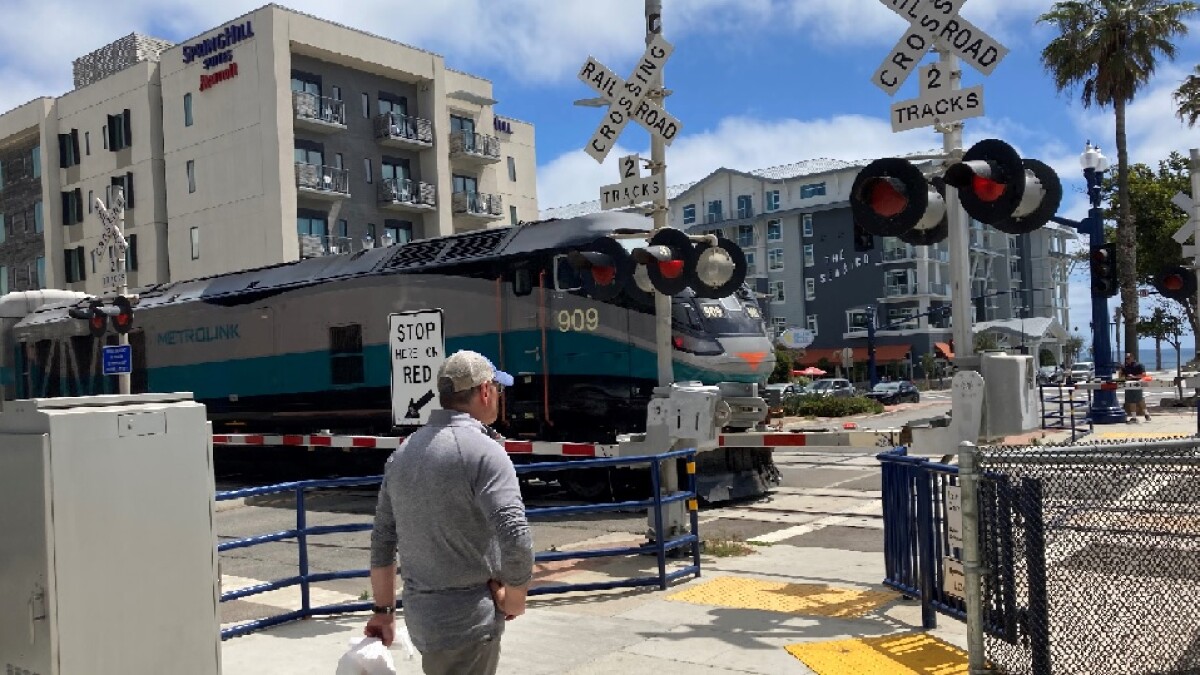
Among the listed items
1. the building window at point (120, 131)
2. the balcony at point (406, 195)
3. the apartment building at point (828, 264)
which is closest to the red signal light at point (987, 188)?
the balcony at point (406, 195)

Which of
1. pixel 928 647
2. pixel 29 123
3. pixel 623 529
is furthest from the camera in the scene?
pixel 29 123

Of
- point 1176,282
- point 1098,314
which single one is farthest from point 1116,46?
point 1176,282

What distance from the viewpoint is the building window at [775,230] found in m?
80.1

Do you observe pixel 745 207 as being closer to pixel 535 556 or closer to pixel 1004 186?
pixel 535 556

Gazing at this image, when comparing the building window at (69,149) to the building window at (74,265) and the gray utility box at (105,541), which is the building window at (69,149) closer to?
the building window at (74,265)

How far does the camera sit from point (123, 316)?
18328 millimetres

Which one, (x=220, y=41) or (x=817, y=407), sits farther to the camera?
(x=220, y=41)

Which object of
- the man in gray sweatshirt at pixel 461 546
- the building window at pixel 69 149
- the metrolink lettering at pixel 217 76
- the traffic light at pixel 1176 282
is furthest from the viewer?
the building window at pixel 69 149

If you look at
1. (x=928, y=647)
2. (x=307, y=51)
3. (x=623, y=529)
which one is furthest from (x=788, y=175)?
(x=928, y=647)

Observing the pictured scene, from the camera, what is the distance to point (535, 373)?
1440 centimetres

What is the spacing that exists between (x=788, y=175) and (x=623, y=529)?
7151cm

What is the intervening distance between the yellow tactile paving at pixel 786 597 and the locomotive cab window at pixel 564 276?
19.8ft

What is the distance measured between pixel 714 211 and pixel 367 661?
8228 centimetres

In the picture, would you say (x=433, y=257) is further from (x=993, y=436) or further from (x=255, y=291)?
(x=993, y=436)
